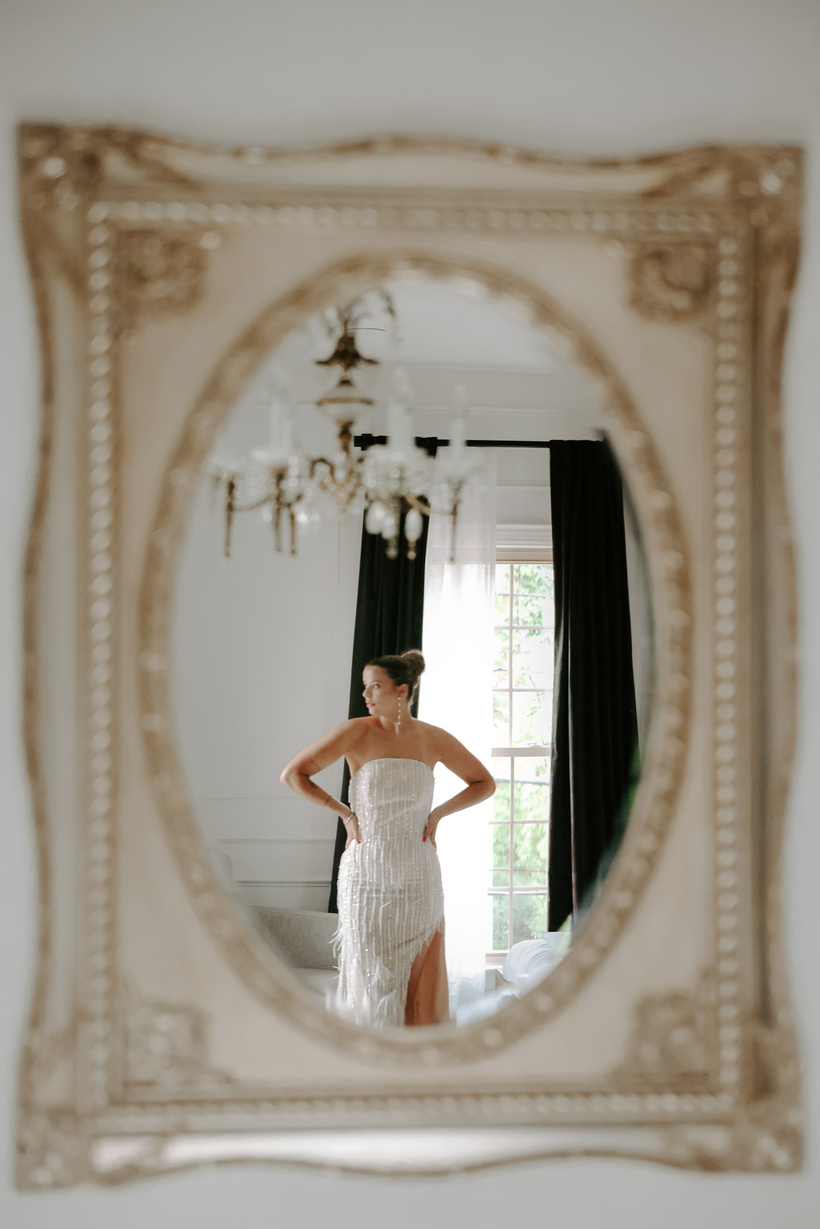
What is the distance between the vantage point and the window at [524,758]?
Answer: 1005 mm

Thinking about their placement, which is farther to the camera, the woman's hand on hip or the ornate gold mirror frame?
the woman's hand on hip

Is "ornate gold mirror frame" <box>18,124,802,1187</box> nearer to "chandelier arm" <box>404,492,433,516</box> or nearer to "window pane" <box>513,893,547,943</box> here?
"window pane" <box>513,893,547,943</box>

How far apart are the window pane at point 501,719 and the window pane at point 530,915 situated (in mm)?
208

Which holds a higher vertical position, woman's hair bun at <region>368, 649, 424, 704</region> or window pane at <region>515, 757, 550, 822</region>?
woman's hair bun at <region>368, 649, 424, 704</region>

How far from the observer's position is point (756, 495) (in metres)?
1.01

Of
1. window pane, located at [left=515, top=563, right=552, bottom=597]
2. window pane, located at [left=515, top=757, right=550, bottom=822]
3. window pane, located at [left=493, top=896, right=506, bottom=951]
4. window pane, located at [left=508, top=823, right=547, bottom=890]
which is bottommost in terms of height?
window pane, located at [left=493, top=896, right=506, bottom=951]

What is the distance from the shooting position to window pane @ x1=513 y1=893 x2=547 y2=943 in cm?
102

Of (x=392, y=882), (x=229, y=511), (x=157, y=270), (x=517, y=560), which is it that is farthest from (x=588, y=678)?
(x=157, y=270)

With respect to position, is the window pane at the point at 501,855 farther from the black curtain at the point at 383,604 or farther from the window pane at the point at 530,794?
the black curtain at the point at 383,604

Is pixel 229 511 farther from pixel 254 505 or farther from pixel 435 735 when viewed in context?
pixel 435 735

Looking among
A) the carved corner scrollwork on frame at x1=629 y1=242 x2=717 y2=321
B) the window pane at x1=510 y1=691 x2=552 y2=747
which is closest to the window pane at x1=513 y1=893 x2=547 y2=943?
the window pane at x1=510 y1=691 x2=552 y2=747

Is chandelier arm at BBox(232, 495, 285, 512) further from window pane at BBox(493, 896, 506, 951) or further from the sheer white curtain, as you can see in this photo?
window pane at BBox(493, 896, 506, 951)

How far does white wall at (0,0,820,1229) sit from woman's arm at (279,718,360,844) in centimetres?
34

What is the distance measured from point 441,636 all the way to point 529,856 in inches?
12.3
